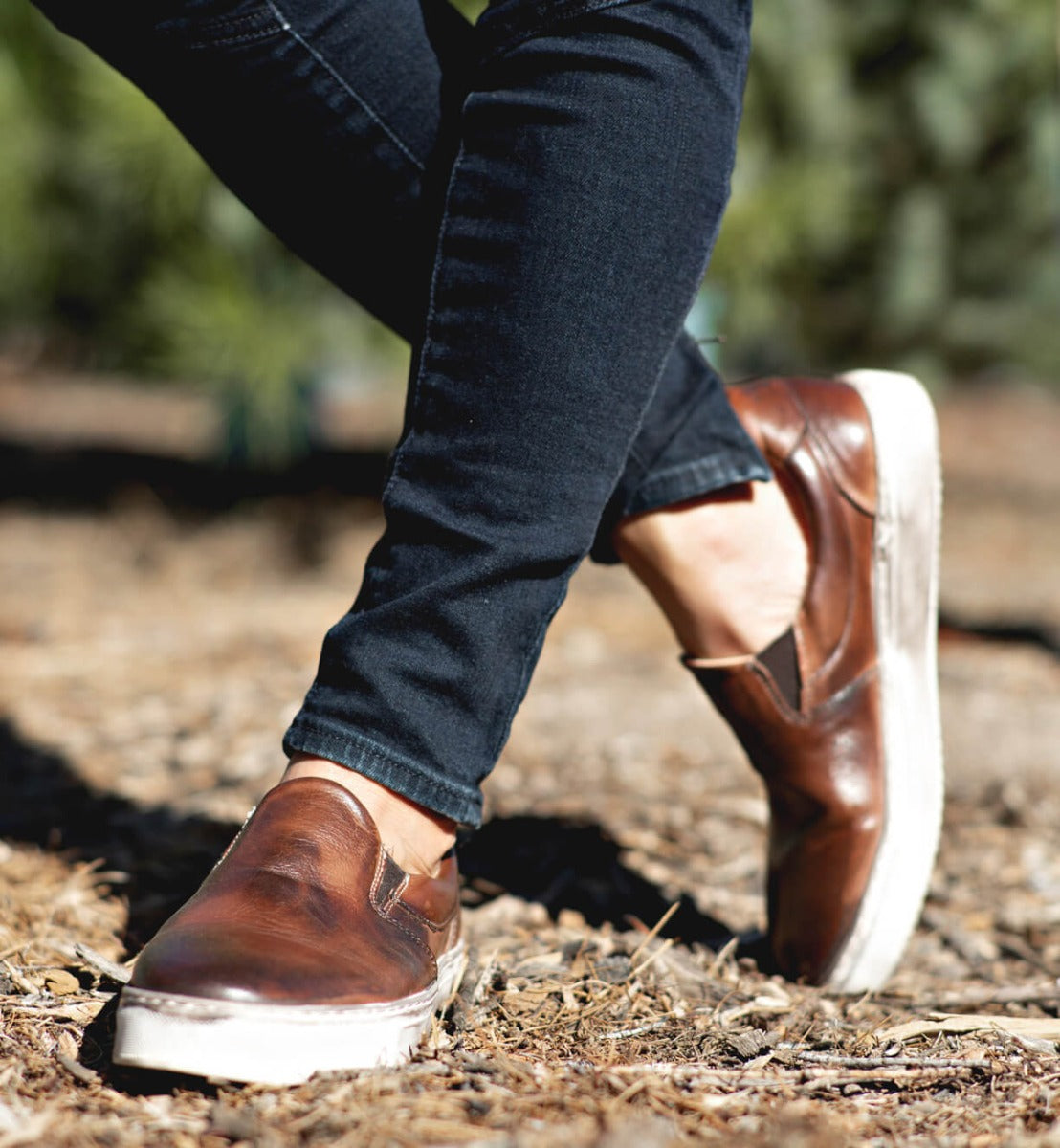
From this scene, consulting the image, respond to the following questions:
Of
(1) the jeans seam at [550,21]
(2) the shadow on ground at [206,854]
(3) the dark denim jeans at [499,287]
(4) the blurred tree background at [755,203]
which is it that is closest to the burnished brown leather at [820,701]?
(2) the shadow on ground at [206,854]

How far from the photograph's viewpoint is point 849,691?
0.97m

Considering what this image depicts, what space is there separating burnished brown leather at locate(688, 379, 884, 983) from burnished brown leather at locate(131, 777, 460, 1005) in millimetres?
326

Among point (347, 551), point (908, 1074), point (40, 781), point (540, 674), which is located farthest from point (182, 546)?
point (908, 1074)

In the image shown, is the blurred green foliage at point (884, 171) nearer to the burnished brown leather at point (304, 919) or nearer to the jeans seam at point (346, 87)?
the jeans seam at point (346, 87)

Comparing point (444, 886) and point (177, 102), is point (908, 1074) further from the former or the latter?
point (177, 102)

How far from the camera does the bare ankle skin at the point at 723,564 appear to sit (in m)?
0.94

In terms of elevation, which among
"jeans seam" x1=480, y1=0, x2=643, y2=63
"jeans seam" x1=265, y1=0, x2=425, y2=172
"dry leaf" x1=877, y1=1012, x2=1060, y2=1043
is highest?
"jeans seam" x1=480, y1=0, x2=643, y2=63

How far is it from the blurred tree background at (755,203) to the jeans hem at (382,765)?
8.43 ft

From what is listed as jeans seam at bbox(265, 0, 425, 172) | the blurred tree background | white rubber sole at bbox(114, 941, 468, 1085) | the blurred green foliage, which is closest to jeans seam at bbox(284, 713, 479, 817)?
white rubber sole at bbox(114, 941, 468, 1085)

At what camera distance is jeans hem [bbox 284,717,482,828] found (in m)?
0.74

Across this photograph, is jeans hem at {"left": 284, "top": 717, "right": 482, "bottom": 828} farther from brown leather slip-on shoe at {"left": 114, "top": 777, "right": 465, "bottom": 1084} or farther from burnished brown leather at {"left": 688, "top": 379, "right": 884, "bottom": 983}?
burnished brown leather at {"left": 688, "top": 379, "right": 884, "bottom": 983}

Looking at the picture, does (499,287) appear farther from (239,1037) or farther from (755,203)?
(755,203)

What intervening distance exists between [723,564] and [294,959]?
46 cm

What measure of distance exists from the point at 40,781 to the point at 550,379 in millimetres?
→ 985
